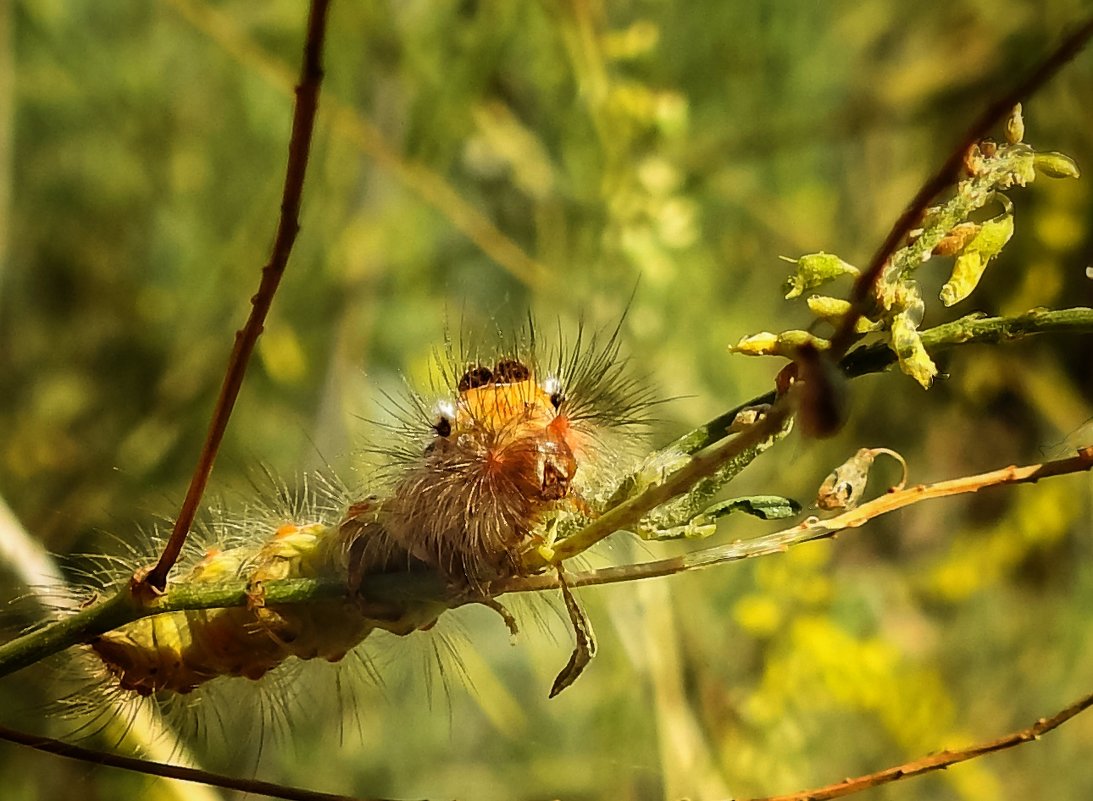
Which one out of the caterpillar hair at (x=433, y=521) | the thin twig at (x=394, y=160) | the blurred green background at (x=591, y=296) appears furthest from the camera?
the thin twig at (x=394, y=160)

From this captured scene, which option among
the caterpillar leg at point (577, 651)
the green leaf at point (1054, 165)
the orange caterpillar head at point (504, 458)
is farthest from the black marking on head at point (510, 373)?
the green leaf at point (1054, 165)

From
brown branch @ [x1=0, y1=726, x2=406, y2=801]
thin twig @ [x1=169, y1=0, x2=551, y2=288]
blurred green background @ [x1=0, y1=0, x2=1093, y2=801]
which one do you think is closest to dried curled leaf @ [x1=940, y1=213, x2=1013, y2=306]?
brown branch @ [x1=0, y1=726, x2=406, y2=801]

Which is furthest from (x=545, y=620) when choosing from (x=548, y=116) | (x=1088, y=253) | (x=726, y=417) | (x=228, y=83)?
(x=228, y=83)

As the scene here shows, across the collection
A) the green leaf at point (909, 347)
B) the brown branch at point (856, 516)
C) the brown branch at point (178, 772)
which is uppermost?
the green leaf at point (909, 347)

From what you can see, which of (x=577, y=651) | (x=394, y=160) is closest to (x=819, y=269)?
(x=577, y=651)

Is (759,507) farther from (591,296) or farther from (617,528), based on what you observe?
(591,296)

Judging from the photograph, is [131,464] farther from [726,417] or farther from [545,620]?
[726,417]

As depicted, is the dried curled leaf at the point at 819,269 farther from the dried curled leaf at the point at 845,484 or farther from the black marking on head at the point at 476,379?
the black marking on head at the point at 476,379
